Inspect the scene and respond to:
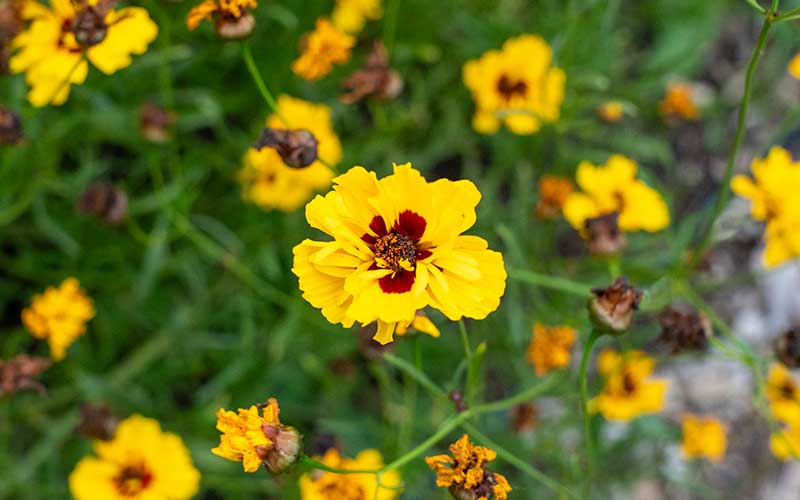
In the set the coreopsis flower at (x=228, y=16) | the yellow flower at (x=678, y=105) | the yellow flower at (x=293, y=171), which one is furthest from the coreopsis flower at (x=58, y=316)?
the yellow flower at (x=678, y=105)

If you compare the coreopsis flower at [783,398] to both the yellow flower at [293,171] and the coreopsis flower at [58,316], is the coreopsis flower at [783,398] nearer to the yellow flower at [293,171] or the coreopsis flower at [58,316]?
the yellow flower at [293,171]

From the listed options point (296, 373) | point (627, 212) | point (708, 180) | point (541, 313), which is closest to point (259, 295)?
point (296, 373)

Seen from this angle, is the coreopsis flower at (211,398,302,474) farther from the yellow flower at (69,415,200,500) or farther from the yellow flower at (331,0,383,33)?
the yellow flower at (331,0,383,33)

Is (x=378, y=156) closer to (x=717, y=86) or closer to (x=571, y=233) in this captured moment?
(x=571, y=233)

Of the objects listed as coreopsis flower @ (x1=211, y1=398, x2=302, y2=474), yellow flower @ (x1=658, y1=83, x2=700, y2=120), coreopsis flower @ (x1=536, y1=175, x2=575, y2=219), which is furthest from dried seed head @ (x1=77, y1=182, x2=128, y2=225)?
yellow flower @ (x1=658, y1=83, x2=700, y2=120)

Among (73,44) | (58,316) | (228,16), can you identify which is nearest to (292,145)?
(228,16)
